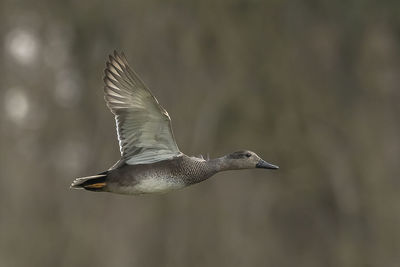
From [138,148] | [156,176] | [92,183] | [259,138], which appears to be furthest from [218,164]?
[259,138]

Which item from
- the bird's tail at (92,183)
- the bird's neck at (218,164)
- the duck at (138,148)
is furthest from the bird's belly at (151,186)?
the bird's neck at (218,164)

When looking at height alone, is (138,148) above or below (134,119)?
below

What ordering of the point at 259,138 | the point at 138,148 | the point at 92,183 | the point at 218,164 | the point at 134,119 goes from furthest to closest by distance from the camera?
the point at 259,138 < the point at 218,164 < the point at 138,148 < the point at 134,119 < the point at 92,183

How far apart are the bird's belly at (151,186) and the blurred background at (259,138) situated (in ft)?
26.3

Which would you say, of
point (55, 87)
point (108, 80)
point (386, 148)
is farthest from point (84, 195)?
point (108, 80)

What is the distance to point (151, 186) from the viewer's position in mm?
9367

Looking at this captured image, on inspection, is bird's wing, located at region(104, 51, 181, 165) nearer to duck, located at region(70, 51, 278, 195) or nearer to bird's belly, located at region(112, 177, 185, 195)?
duck, located at region(70, 51, 278, 195)

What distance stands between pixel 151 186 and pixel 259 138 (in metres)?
9.02

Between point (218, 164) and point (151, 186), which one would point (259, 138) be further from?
point (151, 186)

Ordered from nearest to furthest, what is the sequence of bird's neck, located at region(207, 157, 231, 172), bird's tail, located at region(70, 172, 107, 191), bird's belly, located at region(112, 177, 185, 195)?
1. bird's tail, located at region(70, 172, 107, 191)
2. bird's belly, located at region(112, 177, 185, 195)
3. bird's neck, located at region(207, 157, 231, 172)

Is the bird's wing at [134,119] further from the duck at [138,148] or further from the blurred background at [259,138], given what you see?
the blurred background at [259,138]

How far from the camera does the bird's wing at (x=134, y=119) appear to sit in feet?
30.6

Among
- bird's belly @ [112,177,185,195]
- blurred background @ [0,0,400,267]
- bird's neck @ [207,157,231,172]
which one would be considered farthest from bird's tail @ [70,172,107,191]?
blurred background @ [0,0,400,267]

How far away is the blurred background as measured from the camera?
18188 mm
